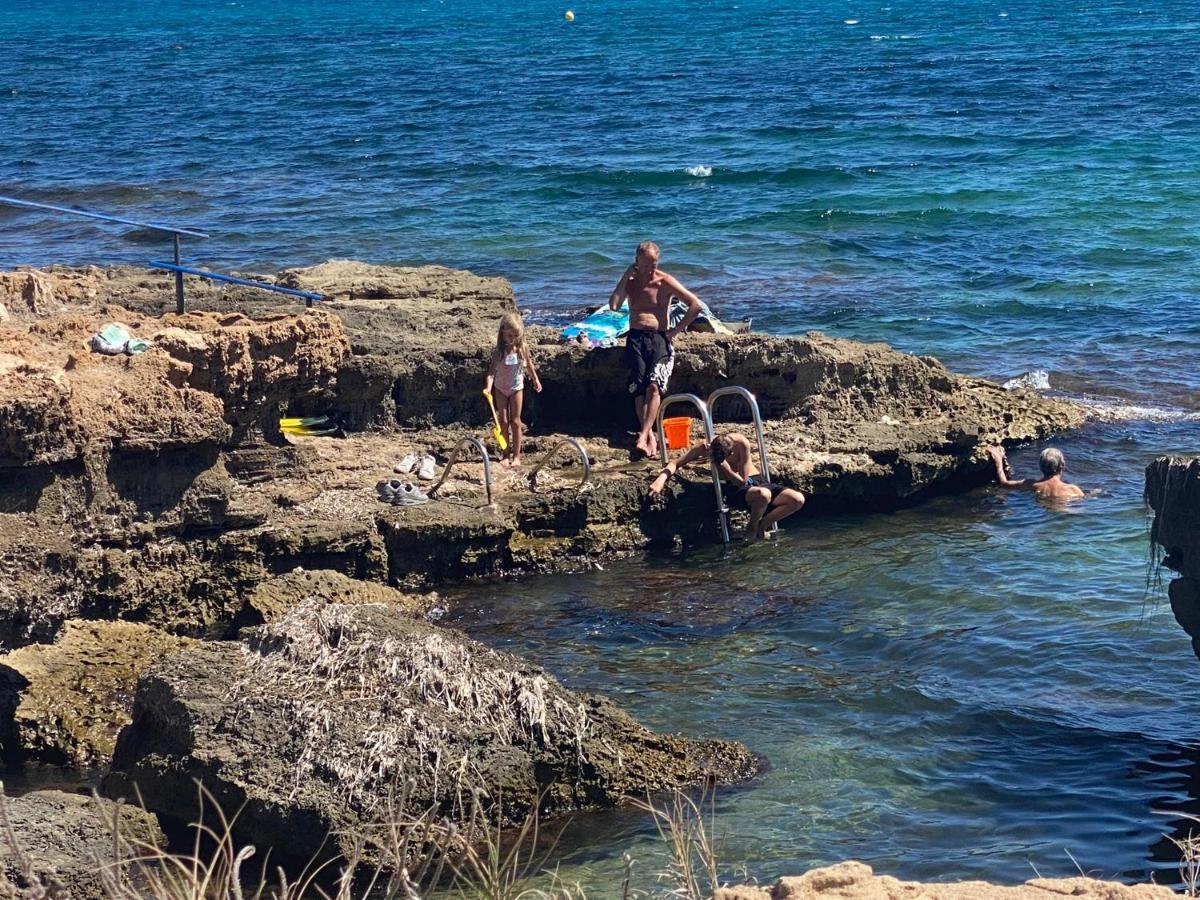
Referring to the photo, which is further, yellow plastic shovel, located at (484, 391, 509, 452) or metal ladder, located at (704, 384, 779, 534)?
yellow plastic shovel, located at (484, 391, 509, 452)

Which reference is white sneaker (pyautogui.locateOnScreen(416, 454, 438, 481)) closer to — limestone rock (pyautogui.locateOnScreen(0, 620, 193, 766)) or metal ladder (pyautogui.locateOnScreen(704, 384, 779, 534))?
metal ladder (pyautogui.locateOnScreen(704, 384, 779, 534))

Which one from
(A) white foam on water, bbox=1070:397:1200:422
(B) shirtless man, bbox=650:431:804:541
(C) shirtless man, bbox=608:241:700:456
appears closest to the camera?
(B) shirtless man, bbox=650:431:804:541

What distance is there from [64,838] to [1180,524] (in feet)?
17.6

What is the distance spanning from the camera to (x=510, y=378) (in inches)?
440

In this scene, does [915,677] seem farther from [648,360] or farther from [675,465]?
[648,360]

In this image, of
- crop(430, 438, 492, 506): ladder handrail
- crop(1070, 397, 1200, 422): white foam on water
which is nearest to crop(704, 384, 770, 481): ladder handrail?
crop(430, 438, 492, 506): ladder handrail

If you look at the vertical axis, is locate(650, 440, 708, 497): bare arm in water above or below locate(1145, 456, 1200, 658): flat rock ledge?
below

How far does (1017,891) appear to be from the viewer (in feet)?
17.2

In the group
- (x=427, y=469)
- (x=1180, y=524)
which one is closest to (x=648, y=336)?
(x=427, y=469)

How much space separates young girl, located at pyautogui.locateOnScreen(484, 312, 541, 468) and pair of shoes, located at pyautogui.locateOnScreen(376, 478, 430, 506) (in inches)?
38.9

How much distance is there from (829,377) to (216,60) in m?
48.5

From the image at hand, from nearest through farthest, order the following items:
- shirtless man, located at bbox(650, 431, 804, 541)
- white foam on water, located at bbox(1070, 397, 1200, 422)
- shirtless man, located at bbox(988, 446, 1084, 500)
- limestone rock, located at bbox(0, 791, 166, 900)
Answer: limestone rock, located at bbox(0, 791, 166, 900), shirtless man, located at bbox(650, 431, 804, 541), shirtless man, located at bbox(988, 446, 1084, 500), white foam on water, located at bbox(1070, 397, 1200, 422)

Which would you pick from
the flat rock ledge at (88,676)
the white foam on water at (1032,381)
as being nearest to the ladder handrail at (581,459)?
the flat rock ledge at (88,676)

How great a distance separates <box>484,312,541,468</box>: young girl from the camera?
11117 millimetres
